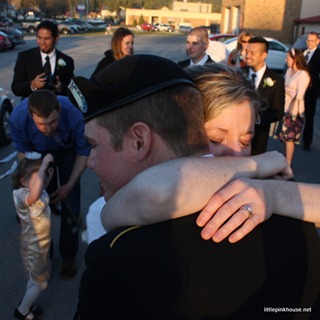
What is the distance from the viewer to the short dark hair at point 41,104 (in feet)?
10.6

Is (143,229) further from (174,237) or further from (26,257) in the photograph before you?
(26,257)

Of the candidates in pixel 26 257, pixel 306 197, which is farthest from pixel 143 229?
pixel 26 257

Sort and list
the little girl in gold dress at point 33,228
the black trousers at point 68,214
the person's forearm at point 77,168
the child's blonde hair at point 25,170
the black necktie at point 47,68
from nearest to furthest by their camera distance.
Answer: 1. the little girl in gold dress at point 33,228
2. the child's blonde hair at point 25,170
3. the person's forearm at point 77,168
4. the black trousers at point 68,214
5. the black necktie at point 47,68

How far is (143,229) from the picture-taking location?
103 cm

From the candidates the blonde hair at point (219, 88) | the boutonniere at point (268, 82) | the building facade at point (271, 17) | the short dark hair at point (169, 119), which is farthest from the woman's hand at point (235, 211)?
the building facade at point (271, 17)

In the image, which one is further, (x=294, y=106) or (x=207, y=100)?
(x=294, y=106)

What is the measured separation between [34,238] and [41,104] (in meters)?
1.05

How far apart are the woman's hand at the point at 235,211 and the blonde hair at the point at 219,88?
0.63 m

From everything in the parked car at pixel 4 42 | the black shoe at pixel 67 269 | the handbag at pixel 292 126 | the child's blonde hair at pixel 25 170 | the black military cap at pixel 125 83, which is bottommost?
the parked car at pixel 4 42

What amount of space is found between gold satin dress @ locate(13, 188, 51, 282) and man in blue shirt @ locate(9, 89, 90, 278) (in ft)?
1.15

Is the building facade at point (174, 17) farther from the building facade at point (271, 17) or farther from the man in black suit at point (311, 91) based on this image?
the man in black suit at point (311, 91)

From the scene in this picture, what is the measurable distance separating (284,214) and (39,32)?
4.19 m

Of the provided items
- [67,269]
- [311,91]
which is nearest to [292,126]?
[311,91]

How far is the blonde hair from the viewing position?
5.59 feet
